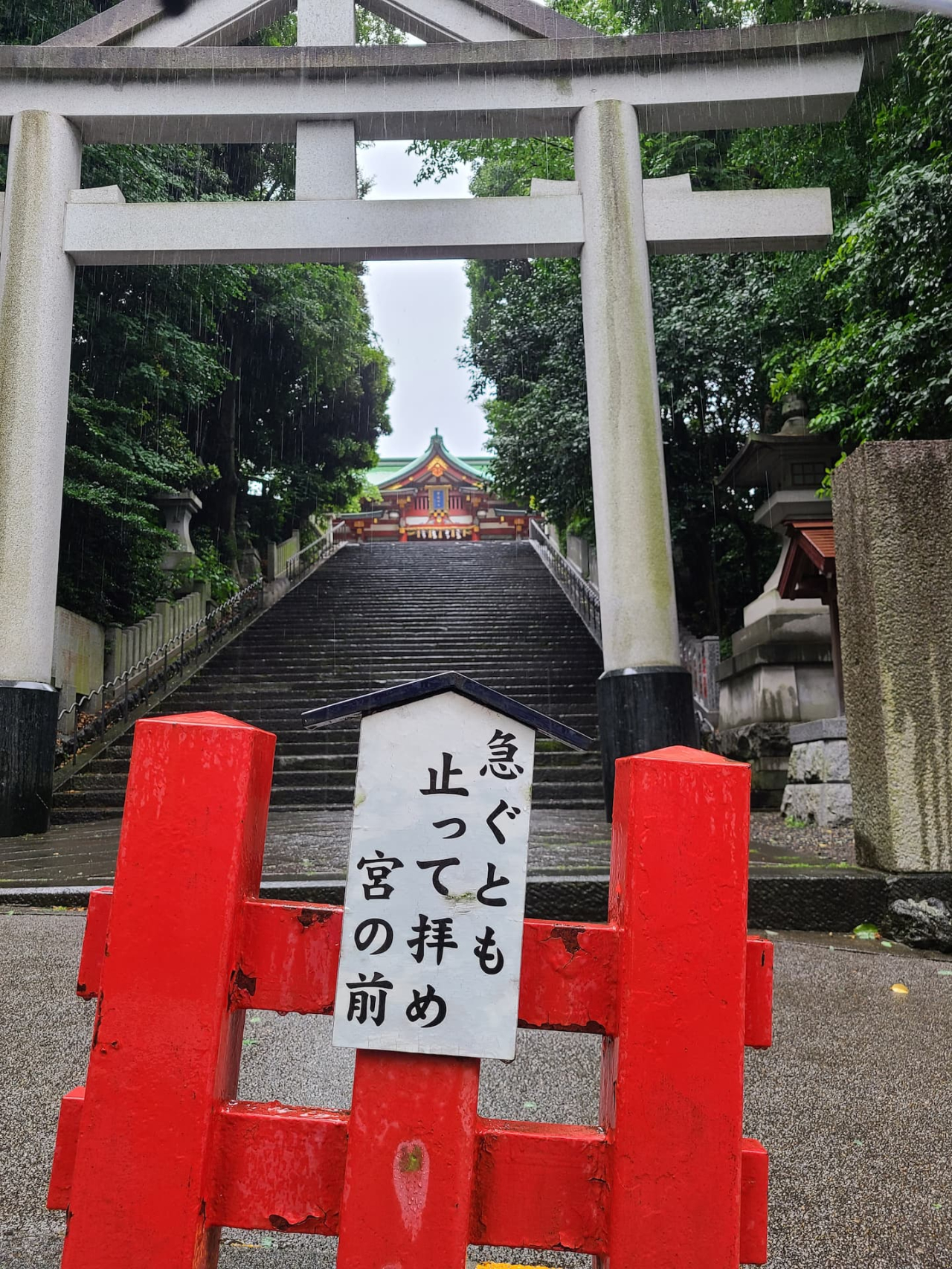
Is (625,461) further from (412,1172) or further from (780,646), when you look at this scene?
(412,1172)

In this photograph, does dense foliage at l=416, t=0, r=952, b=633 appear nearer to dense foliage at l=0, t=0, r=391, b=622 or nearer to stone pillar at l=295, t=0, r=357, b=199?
dense foliage at l=0, t=0, r=391, b=622

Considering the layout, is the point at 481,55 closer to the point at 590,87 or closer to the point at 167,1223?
the point at 590,87

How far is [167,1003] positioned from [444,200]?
6641mm

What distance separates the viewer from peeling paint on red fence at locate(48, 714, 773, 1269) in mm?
1221

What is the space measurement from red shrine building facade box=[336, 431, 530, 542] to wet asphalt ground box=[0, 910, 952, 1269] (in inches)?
1256

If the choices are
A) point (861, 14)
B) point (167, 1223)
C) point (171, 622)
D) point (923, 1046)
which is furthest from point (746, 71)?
point (171, 622)

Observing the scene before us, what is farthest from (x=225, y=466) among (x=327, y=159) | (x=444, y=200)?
(x=444, y=200)

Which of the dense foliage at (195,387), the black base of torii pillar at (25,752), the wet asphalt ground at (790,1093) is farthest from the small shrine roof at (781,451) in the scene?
the black base of torii pillar at (25,752)

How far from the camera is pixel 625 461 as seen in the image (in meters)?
6.40

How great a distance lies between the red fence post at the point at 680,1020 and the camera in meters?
1.22

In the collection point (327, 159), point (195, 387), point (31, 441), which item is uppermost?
point (195, 387)

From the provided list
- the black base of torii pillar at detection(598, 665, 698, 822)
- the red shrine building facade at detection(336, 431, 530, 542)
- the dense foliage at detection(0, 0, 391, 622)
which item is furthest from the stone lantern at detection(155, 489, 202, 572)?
the red shrine building facade at detection(336, 431, 530, 542)

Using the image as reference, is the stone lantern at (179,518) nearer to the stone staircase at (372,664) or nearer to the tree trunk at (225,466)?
the stone staircase at (372,664)

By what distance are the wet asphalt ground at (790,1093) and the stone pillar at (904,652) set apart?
0.58 metres
